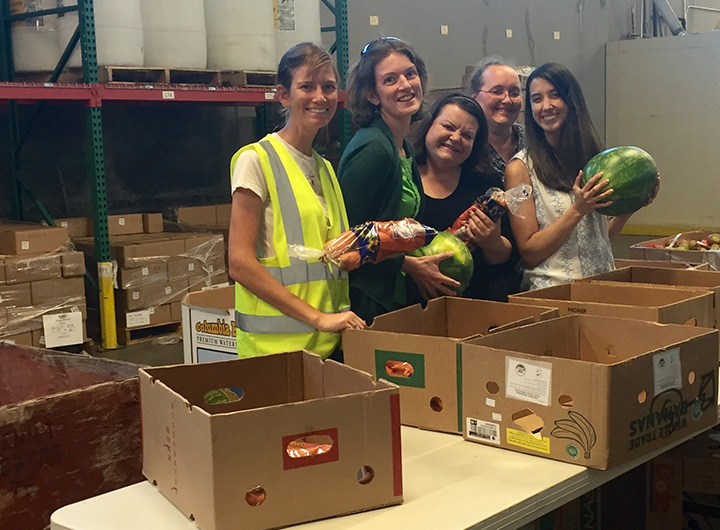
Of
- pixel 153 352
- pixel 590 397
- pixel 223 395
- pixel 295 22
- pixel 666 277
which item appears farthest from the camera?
pixel 295 22

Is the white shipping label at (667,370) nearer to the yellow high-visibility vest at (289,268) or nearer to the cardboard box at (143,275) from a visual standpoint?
the yellow high-visibility vest at (289,268)

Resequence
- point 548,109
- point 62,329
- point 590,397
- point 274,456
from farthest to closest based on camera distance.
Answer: point 62,329
point 548,109
point 590,397
point 274,456

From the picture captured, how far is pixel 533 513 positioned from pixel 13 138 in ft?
18.3

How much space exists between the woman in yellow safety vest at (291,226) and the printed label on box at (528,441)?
1.63 feet

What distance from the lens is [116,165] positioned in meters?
6.69

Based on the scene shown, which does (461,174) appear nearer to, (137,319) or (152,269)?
(152,269)

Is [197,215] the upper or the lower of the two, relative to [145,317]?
upper

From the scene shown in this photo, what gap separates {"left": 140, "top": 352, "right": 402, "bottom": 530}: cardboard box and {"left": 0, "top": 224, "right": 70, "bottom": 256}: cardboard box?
3.94m

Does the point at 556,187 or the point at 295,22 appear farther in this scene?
the point at 295,22

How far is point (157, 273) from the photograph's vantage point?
5.88 meters

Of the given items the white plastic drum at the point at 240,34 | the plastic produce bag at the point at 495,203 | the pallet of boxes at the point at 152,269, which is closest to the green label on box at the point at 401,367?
the plastic produce bag at the point at 495,203

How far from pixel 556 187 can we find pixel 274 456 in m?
1.80

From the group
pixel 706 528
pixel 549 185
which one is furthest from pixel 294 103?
pixel 706 528

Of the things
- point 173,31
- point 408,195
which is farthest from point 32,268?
point 408,195
